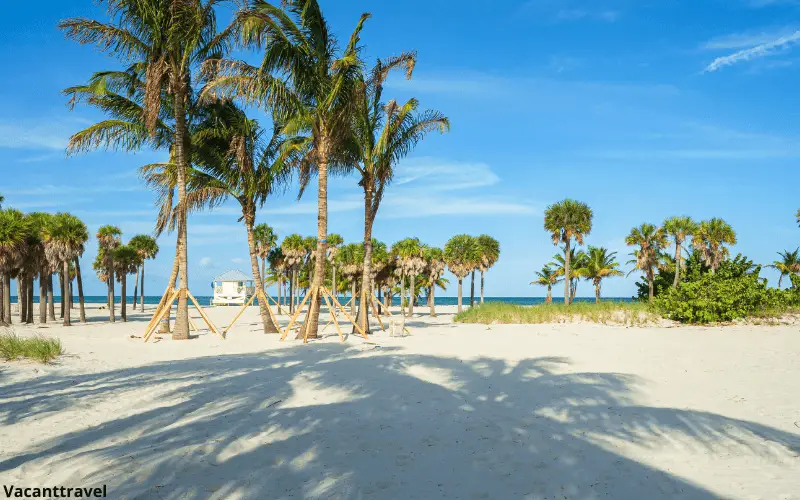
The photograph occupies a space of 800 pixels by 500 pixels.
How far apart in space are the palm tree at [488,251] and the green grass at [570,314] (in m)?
26.5

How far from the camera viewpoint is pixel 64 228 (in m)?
30.9

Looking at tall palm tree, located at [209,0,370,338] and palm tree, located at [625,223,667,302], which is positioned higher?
tall palm tree, located at [209,0,370,338]

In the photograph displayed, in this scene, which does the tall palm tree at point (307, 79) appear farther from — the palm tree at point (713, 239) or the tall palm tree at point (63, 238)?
the palm tree at point (713, 239)

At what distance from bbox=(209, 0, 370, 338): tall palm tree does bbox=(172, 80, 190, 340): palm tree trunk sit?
2.03m

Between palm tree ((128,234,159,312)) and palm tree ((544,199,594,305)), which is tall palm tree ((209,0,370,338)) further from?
palm tree ((128,234,159,312))

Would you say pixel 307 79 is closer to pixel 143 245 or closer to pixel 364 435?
pixel 364 435

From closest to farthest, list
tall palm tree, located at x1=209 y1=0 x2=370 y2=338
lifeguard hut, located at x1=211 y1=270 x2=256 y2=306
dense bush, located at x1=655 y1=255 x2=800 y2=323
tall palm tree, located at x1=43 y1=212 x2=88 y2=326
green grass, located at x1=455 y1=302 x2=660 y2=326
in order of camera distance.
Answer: tall palm tree, located at x1=209 y1=0 x2=370 y2=338, dense bush, located at x1=655 y1=255 x2=800 y2=323, green grass, located at x1=455 y1=302 x2=660 y2=326, tall palm tree, located at x1=43 y1=212 x2=88 y2=326, lifeguard hut, located at x1=211 y1=270 x2=256 y2=306

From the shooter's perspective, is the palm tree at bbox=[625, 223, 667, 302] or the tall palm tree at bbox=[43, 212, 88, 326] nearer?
the tall palm tree at bbox=[43, 212, 88, 326]

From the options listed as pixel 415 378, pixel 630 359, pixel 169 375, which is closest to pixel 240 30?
pixel 169 375

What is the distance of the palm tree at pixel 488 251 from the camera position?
185 feet

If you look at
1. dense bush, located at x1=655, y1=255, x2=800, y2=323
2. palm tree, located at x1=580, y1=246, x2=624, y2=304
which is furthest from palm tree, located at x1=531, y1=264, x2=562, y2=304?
dense bush, located at x1=655, y1=255, x2=800, y2=323

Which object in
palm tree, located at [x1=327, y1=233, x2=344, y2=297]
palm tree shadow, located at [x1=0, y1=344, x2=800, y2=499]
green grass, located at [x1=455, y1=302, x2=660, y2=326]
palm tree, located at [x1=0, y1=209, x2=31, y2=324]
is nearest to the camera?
palm tree shadow, located at [x1=0, y1=344, x2=800, y2=499]

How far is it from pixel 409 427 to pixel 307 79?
46.4ft

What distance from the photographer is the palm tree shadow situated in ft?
15.5
